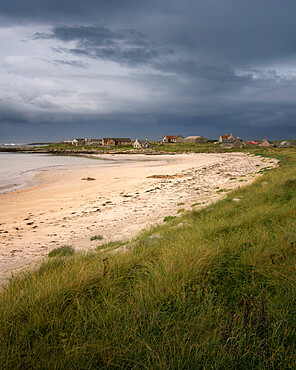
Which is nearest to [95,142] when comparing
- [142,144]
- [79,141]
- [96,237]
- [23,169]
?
[79,141]

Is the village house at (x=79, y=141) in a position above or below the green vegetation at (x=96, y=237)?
above

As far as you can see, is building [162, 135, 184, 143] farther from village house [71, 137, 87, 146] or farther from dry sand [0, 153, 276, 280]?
dry sand [0, 153, 276, 280]

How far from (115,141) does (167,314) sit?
167 metres

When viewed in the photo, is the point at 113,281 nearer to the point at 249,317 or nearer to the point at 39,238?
the point at 249,317

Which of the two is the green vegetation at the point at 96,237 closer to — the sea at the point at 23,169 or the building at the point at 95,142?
the sea at the point at 23,169

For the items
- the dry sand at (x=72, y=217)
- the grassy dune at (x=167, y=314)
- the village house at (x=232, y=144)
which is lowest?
the dry sand at (x=72, y=217)

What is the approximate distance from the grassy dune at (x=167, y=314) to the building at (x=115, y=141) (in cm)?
16379

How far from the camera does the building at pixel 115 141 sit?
164 meters

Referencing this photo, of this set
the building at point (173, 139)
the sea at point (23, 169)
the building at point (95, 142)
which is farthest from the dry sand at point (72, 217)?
the building at point (95, 142)

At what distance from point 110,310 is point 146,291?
23.3 inches

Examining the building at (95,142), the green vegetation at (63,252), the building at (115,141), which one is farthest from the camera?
the building at (95,142)

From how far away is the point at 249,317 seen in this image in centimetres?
264

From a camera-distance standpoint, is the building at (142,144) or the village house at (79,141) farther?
the village house at (79,141)

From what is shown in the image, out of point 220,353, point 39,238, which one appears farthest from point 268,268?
point 39,238
